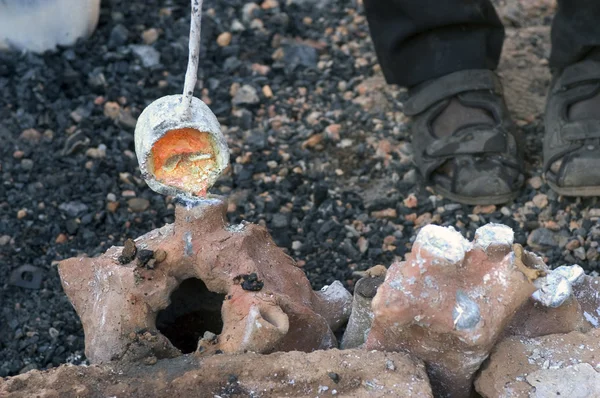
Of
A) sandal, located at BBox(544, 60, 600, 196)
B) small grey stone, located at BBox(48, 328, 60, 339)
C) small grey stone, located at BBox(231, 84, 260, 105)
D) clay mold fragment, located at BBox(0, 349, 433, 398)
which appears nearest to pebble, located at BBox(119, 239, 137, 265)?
clay mold fragment, located at BBox(0, 349, 433, 398)

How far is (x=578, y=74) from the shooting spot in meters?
3.07

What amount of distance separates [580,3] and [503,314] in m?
1.69

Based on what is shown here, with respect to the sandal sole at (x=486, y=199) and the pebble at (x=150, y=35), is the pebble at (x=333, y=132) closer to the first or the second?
the sandal sole at (x=486, y=199)

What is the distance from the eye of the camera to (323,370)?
1688 mm

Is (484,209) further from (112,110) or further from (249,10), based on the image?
(249,10)

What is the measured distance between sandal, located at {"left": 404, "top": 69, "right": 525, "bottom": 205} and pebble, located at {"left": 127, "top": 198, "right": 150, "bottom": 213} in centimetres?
97

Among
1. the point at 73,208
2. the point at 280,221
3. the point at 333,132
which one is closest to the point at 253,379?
the point at 280,221

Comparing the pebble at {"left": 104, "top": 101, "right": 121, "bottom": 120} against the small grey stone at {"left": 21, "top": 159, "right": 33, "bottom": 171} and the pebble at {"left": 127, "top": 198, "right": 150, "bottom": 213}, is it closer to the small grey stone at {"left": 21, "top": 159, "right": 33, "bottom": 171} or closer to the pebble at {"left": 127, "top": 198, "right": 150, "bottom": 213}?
the small grey stone at {"left": 21, "top": 159, "right": 33, "bottom": 171}

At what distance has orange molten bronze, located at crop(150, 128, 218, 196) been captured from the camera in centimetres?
189

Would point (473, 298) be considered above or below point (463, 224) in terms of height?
above

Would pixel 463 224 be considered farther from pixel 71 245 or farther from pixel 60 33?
pixel 60 33

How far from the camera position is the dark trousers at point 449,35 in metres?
3.04

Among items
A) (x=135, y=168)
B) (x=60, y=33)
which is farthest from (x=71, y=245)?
(x=60, y=33)

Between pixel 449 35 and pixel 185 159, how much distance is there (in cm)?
154
